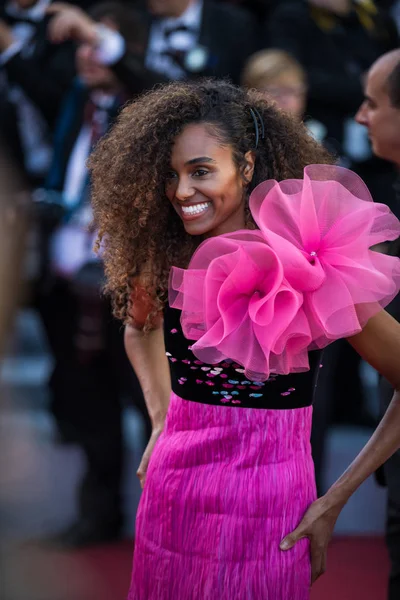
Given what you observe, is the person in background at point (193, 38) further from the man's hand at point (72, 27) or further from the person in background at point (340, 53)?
the person in background at point (340, 53)

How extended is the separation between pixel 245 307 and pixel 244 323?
4 centimetres

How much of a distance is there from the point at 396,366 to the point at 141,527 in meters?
0.64

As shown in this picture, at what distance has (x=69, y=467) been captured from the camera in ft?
14.7

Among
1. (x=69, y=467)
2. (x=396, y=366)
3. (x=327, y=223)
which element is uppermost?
(x=327, y=223)

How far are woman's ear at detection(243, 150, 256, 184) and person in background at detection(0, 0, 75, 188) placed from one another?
252cm

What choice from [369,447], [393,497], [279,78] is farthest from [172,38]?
[369,447]

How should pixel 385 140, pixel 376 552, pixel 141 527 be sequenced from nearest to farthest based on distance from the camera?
1. pixel 141 527
2. pixel 385 140
3. pixel 376 552

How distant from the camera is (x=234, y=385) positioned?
1847 millimetres

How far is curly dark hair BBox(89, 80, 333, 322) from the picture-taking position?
1990 mm

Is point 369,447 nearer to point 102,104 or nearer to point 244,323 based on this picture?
point 244,323

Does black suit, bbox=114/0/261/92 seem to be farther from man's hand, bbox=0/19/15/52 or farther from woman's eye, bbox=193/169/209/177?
woman's eye, bbox=193/169/209/177

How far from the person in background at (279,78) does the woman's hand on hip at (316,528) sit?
2.06 metres

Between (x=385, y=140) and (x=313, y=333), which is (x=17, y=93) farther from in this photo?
(x=313, y=333)

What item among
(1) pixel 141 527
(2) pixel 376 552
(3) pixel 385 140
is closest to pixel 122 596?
(2) pixel 376 552
